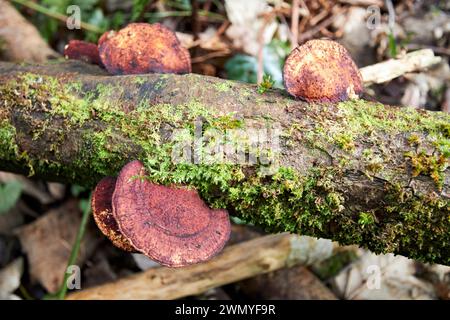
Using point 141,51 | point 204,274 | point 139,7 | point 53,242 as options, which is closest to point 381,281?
point 204,274

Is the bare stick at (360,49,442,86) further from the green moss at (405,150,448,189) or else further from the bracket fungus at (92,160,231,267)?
the bracket fungus at (92,160,231,267)

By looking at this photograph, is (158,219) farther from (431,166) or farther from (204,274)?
(204,274)

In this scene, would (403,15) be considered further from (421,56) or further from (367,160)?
(367,160)

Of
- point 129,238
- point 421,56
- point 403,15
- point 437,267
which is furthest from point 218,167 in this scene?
point 403,15

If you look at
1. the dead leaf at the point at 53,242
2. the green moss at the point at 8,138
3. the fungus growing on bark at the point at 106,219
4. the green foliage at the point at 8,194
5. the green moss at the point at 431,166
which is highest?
the green moss at the point at 431,166

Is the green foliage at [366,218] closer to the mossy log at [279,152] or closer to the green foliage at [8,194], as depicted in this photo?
the mossy log at [279,152]

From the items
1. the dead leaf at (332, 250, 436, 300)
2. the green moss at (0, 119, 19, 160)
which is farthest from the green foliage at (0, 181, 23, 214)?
the dead leaf at (332, 250, 436, 300)

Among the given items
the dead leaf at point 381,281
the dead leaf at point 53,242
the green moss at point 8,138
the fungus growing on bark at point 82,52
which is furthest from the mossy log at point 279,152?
the dead leaf at point 53,242
